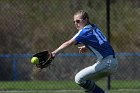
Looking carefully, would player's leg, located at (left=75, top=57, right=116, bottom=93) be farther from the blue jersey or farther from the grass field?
the grass field

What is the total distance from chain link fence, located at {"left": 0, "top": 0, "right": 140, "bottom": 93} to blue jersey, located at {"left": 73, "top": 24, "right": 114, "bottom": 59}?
528cm

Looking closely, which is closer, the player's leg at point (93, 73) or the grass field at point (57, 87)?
the player's leg at point (93, 73)

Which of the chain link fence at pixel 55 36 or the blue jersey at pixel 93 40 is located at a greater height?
the blue jersey at pixel 93 40

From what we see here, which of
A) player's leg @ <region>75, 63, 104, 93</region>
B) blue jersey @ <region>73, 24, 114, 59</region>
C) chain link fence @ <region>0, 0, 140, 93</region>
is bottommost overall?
chain link fence @ <region>0, 0, 140, 93</region>

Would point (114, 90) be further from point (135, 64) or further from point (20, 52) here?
point (20, 52)

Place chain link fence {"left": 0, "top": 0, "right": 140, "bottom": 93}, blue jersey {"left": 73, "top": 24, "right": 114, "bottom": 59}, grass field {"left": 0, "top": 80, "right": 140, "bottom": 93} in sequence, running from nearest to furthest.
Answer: blue jersey {"left": 73, "top": 24, "right": 114, "bottom": 59} < grass field {"left": 0, "top": 80, "right": 140, "bottom": 93} < chain link fence {"left": 0, "top": 0, "right": 140, "bottom": 93}

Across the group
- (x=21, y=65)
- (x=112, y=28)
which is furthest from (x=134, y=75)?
(x=21, y=65)

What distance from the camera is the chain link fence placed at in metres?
15.5

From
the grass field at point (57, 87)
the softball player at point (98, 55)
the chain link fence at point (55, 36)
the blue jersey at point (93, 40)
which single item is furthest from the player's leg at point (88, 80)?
the chain link fence at point (55, 36)

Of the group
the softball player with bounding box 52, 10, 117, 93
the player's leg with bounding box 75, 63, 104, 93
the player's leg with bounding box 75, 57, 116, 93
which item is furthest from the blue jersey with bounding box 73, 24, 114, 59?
the player's leg with bounding box 75, 63, 104, 93

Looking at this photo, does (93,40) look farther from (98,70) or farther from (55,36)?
(55,36)

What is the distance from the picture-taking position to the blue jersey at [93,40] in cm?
838

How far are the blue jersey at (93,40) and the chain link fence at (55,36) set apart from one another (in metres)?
5.28

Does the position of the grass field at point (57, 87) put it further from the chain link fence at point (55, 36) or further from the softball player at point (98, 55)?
the softball player at point (98, 55)
